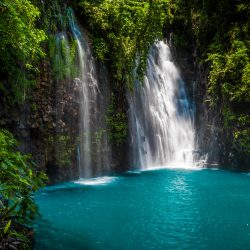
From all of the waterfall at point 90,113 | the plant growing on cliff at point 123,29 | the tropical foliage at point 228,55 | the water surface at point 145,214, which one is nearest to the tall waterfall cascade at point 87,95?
the waterfall at point 90,113

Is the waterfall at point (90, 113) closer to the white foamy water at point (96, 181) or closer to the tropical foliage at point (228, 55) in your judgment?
the white foamy water at point (96, 181)

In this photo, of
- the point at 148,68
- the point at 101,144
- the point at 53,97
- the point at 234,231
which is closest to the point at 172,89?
the point at 148,68

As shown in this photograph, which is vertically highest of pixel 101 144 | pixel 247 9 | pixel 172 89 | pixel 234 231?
pixel 247 9

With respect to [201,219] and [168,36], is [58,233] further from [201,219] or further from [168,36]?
[168,36]

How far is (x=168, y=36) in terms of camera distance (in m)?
25.0

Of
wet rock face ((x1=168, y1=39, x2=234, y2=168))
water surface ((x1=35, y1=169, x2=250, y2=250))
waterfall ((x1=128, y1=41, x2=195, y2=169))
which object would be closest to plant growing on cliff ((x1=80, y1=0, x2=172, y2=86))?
waterfall ((x1=128, y1=41, x2=195, y2=169))

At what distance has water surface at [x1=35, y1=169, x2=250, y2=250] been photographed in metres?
7.82

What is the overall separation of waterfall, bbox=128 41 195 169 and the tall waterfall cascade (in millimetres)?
2394

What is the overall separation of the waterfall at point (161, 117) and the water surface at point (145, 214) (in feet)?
15.2

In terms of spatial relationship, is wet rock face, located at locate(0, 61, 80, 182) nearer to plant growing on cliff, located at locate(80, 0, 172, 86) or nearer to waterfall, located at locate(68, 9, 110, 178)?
waterfall, located at locate(68, 9, 110, 178)

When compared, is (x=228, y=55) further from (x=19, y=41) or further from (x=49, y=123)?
(x=19, y=41)

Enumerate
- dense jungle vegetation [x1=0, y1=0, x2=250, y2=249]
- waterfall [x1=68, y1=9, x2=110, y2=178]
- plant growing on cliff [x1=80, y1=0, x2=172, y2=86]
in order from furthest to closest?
plant growing on cliff [x1=80, y1=0, x2=172, y2=86]
dense jungle vegetation [x1=0, y1=0, x2=250, y2=249]
waterfall [x1=68, y1=9, x2=110, y2=178]

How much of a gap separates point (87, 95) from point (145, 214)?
27.1 ft

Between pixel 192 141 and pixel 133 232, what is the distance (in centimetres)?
1540
